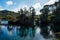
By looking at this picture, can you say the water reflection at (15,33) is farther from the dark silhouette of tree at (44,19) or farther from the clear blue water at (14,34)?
the dark silhouette of tree at (44,19)

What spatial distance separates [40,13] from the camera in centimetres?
388

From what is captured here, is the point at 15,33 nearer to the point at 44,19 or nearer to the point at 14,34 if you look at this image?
the point at 14,34

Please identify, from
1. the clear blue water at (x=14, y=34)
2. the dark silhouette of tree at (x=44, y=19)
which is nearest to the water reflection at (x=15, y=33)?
the clear blue water at (x=14, y=34)

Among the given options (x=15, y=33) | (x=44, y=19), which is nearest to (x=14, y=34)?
(x=15, y=33)

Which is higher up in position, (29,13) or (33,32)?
(29,13)

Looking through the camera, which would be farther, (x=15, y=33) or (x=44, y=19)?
(x=15, y=33)

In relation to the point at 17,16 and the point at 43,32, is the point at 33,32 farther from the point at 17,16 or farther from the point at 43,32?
the point at 17,16

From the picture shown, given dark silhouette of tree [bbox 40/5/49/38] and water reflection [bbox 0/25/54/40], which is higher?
dark silhouette of tree [bbox 40/5/49/38]

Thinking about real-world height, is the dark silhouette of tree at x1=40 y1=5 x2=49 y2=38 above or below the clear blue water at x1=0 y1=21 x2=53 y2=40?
above

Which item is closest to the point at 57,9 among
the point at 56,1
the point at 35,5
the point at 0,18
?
the point at 56,1

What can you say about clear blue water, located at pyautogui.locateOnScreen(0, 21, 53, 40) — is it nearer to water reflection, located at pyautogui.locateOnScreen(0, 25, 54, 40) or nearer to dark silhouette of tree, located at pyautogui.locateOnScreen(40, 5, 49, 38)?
water reflection, located at pyautogui.locateOnScreen(0, 25, 54, 40)

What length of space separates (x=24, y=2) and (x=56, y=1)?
2.48 ft

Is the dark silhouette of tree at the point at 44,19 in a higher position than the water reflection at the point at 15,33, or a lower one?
higher

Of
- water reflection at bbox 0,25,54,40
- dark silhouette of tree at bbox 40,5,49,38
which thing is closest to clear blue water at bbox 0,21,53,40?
water reflection at bbox 0,25,54,40
